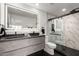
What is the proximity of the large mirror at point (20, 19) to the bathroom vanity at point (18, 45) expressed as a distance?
752mm

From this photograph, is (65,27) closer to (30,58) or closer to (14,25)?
(14,25)

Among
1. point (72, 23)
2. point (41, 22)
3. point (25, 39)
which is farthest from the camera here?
point (41, 22)

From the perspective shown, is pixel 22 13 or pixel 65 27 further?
pixel 65 27

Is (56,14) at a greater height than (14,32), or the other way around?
(56,14)

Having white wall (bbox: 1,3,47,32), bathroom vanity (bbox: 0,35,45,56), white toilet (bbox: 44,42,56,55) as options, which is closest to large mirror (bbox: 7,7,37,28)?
white wall (bbox: 1,3,47,32)

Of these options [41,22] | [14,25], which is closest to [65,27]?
[41,22]

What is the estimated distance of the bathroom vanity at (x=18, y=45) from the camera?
1336 millimetres

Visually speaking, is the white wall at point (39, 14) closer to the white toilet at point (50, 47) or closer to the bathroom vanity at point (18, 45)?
the white toilet at point (50, 47)

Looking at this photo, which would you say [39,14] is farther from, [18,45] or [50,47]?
[18,45]

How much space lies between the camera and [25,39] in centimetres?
182

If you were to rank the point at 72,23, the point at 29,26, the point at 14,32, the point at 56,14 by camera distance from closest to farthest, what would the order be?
the point at 14,32 → the point at 29,26 → the point at 72,23 → the point at 56,14

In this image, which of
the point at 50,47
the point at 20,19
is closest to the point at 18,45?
the point at 20,19

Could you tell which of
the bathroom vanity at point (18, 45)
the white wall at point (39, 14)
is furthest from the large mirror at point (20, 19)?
→ the bathroom vanity at point (18, 45)

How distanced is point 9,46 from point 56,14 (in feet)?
11.1
